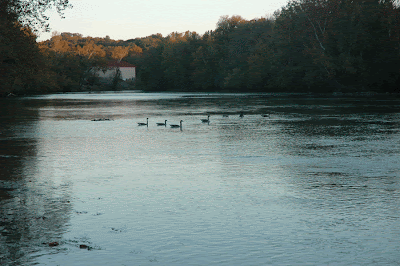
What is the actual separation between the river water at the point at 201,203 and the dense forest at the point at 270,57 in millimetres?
24795

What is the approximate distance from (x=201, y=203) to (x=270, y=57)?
112548 mm

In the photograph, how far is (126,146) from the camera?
26500 mm

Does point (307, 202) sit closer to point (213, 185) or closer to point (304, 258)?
point (213, 185)

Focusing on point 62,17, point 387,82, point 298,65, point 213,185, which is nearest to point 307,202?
point 213,185

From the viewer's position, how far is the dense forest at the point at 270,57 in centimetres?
9525

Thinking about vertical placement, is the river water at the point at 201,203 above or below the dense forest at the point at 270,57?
below

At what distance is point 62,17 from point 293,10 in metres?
91.3

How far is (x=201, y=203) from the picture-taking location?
1313 cm

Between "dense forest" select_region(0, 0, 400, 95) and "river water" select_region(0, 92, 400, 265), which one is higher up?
"dense forest" select_region(0, 0, 400, 95)

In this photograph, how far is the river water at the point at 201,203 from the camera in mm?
9305

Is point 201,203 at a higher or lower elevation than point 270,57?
lower

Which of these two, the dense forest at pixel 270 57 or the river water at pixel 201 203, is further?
the dense forest at pixel 270 57

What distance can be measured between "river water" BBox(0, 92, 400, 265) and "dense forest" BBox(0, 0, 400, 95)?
2480 centimetres

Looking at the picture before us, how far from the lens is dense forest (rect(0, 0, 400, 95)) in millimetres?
95250
